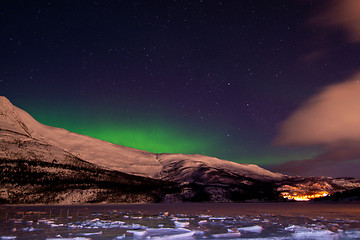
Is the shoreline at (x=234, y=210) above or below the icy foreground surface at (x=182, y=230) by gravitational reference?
above

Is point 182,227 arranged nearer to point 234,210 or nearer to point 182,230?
point 182,230

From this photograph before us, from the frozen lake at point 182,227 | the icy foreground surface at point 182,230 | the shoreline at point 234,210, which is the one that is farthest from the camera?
the shoreline at point 234,210

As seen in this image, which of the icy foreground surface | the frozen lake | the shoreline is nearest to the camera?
the icy foreground surface

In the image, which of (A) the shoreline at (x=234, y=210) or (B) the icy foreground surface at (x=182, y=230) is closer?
(B) the icy foreground surface at (x=182, y=230)

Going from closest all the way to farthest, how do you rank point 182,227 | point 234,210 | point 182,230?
1. point 182,230
2. point 182,227
3. point 234,210

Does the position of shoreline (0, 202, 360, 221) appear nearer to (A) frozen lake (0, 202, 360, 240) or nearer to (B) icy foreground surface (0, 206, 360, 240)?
(A) frozen lake (0, 202, 360, 240)

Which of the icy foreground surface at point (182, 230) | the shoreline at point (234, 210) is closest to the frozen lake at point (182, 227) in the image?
the icy foreground surface at point (182, 230)

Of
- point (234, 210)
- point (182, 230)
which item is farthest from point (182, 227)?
point (234, 210)

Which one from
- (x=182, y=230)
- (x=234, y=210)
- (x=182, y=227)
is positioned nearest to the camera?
(x=182, y=230)

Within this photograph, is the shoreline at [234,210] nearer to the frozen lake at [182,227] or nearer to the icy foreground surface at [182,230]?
the frozen lake at [182,227]

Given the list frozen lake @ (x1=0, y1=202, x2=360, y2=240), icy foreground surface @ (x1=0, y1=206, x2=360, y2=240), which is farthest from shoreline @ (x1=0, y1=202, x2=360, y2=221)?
icy foreground surface @ (x1=0, y1=206, x2=360, y2=240)

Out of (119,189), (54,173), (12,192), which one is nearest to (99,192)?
(119,189)

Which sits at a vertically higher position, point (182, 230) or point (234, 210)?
point (234, 210)

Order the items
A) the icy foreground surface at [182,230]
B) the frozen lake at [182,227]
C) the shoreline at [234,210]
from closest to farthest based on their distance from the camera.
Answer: the icy foreground surface at [182,230] < the frozen lake at [182,227] < the shoreline at [234,210]
